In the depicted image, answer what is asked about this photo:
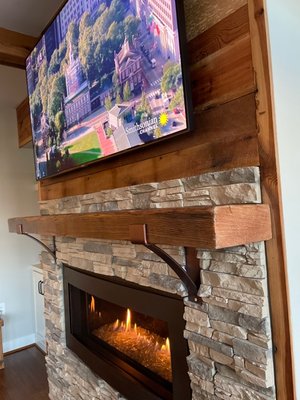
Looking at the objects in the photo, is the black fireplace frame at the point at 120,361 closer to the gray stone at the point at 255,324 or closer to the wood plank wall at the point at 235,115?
the gray stone at the point at 255,324

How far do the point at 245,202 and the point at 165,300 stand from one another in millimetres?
537

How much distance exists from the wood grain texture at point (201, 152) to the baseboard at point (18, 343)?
2699 millimetres

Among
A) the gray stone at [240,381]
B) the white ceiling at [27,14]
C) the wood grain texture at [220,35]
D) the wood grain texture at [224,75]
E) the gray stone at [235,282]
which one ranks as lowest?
the gray stone at [240,381]

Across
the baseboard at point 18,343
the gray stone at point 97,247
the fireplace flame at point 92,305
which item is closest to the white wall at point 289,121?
the gray stone at point 97,247

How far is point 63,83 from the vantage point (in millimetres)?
1656

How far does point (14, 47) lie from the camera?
2.15 metres

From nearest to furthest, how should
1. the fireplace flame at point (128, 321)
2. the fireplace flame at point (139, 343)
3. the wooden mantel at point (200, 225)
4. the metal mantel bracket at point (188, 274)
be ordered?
the wooden mantel at point (200, 225) → the metal mantel bracket at point (188, 274) → the fireplace flame at point (139, 343) → the fireplace flame at point (128, 321)

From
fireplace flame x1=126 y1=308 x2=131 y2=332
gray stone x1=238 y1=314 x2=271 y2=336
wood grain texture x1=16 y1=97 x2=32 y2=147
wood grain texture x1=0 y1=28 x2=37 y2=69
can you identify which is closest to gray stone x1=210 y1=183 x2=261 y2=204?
gray stone x1=238 y1=314 x2=271 y2=336

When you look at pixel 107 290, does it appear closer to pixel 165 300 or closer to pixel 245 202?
pixel 165 300

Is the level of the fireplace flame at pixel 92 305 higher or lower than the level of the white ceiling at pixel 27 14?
lower

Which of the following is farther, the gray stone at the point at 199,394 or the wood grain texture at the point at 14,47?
the wood grain texture at the point at 14,47

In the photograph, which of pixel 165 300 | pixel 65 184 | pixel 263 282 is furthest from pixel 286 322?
pixel 65 184

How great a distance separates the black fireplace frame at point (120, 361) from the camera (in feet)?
4.00

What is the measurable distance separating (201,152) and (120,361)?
1.17m
